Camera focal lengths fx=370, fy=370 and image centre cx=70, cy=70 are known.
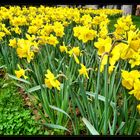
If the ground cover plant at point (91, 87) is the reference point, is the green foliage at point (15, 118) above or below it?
below

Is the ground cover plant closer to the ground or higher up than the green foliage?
higher up

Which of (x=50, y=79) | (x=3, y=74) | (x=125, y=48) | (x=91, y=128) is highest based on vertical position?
(x=125, y=48)

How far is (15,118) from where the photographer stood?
3346 mm

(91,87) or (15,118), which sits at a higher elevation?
(91,87)

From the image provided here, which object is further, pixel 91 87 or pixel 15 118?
pixel 91 87

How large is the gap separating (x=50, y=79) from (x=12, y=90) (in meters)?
1.66

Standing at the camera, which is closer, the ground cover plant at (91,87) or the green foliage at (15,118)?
the ground cover plant at (91,87)

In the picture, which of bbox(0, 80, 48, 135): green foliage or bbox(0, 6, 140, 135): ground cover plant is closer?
bbox(0, 6, 140, 135): ground cover plant

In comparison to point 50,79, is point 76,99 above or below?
below

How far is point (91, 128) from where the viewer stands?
252 centimetres

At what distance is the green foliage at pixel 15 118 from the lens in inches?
124

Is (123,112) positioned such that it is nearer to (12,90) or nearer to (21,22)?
(12,90)

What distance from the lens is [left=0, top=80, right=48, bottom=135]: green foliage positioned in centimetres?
315

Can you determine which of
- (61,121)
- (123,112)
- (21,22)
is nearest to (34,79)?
(61,121)
